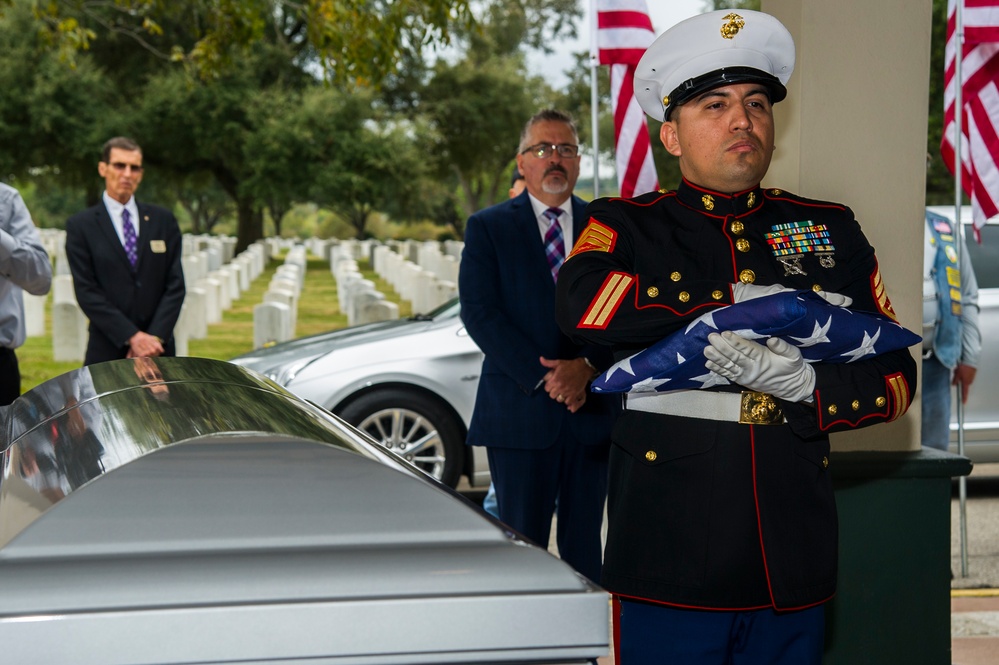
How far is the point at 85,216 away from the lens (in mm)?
6117

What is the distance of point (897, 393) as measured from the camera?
2.34 m

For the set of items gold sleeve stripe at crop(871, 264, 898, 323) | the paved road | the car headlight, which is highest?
gold sleeve stripe at crop(871, 264, 898, 323)

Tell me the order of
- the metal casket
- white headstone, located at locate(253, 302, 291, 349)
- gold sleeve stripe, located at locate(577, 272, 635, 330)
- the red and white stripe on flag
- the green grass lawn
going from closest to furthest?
the metal casket < gold sleeve stripe, located at locate(577, 272, 635, 330) < the red and white stripe on flag < white headstone, located at locate(253, 302, 291, 349) < the green grass lawn

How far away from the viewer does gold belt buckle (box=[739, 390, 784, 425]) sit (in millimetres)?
2328

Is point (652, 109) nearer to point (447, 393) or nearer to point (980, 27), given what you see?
point (980, 27)

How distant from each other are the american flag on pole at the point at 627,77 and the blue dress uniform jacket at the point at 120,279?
2406mm

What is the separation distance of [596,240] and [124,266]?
4.28 m

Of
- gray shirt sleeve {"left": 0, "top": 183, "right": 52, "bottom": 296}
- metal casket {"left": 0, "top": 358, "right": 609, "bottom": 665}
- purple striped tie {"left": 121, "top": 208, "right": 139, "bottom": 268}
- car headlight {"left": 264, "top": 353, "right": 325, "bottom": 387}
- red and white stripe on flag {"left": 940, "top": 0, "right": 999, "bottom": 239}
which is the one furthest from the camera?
car headlight {"left": 264, "top": 353, "right": 325, "bottom": 387}

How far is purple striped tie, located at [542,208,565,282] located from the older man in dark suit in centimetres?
251

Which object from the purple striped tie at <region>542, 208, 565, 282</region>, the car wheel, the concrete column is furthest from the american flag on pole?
the concrete column

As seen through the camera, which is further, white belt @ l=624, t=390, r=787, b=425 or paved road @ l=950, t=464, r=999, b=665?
paved road @ l=950, t=464, r=999, b=665

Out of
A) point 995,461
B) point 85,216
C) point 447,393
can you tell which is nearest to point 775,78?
point 85,216

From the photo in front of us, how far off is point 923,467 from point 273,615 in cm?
252

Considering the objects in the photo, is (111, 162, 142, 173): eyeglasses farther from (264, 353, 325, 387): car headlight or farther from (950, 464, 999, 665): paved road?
(950, 464, 999, 665): paved road
